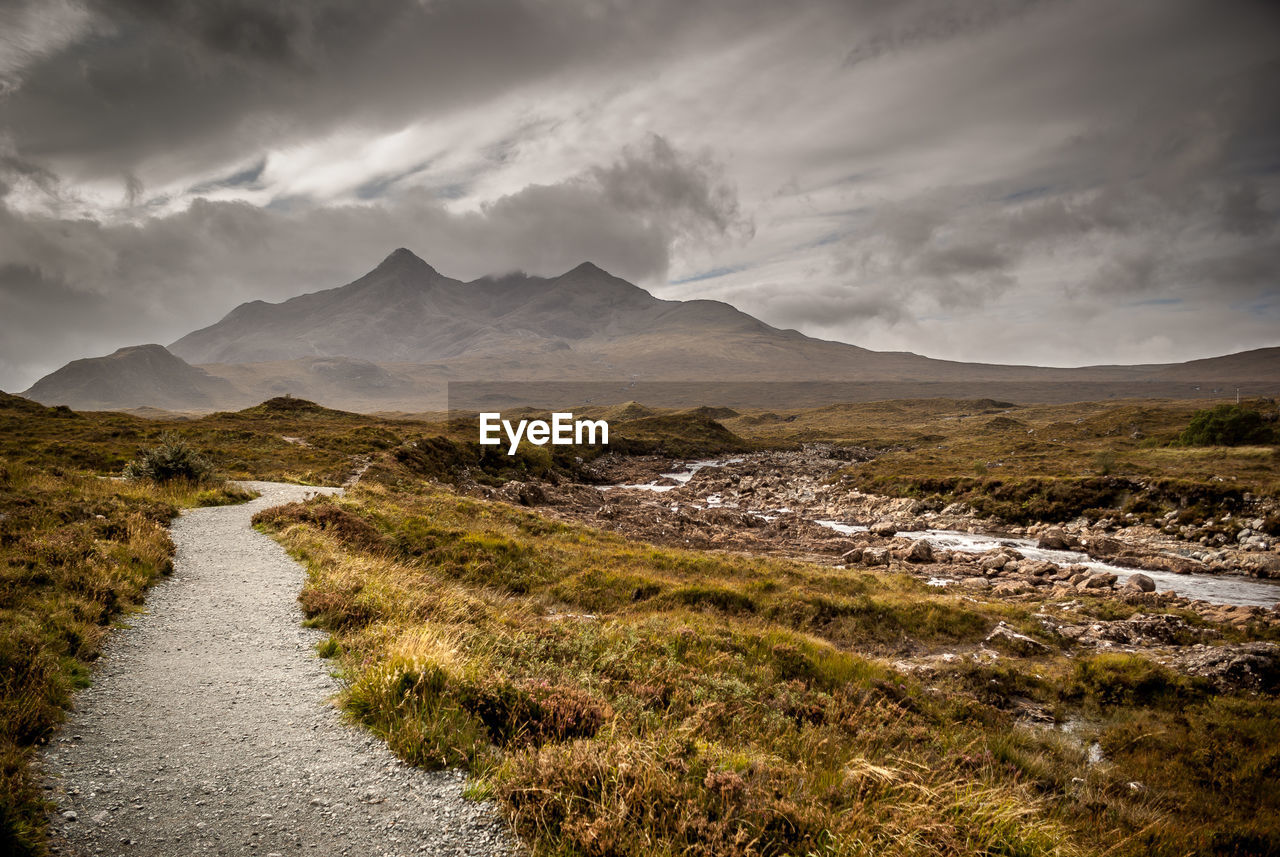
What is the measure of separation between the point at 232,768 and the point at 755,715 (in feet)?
24.3

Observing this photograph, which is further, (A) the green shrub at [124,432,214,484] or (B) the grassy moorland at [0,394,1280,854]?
(A) the green shrub at [124,432,214,484]

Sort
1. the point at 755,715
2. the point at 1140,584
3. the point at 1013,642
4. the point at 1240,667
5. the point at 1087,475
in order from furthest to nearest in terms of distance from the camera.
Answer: the point at 1087,475
the point at 1140,584
the point at 1013,642
the point at 1240,667
the point at 755,715

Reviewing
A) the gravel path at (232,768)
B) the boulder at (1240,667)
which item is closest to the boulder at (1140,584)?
the boulder at (1240,667)

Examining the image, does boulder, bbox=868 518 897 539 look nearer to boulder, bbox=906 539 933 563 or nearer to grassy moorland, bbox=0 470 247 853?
boulder, bbox=906 539 933 563

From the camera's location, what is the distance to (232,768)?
19.0ft

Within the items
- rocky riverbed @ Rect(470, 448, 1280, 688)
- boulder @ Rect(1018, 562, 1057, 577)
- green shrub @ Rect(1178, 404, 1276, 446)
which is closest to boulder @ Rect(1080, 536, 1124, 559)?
rocky riverbed @ Rect(470, 448, 1280, 688)

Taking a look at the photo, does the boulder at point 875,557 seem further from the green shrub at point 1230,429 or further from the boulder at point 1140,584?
the green shrub at point 1230,429

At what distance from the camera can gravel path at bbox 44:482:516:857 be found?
4.80 metres

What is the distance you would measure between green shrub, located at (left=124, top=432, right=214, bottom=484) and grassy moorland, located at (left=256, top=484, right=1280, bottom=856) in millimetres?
7861

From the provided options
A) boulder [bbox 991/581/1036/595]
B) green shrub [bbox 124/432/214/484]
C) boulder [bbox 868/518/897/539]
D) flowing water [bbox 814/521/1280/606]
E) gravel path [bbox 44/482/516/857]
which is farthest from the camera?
boulder [bbox 868/518/897/539]

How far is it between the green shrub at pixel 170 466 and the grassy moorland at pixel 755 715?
786 cm

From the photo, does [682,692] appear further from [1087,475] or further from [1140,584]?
[1087,475]

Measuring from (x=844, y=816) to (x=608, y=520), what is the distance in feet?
101

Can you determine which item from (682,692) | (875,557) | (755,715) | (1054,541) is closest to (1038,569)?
(875,557)
